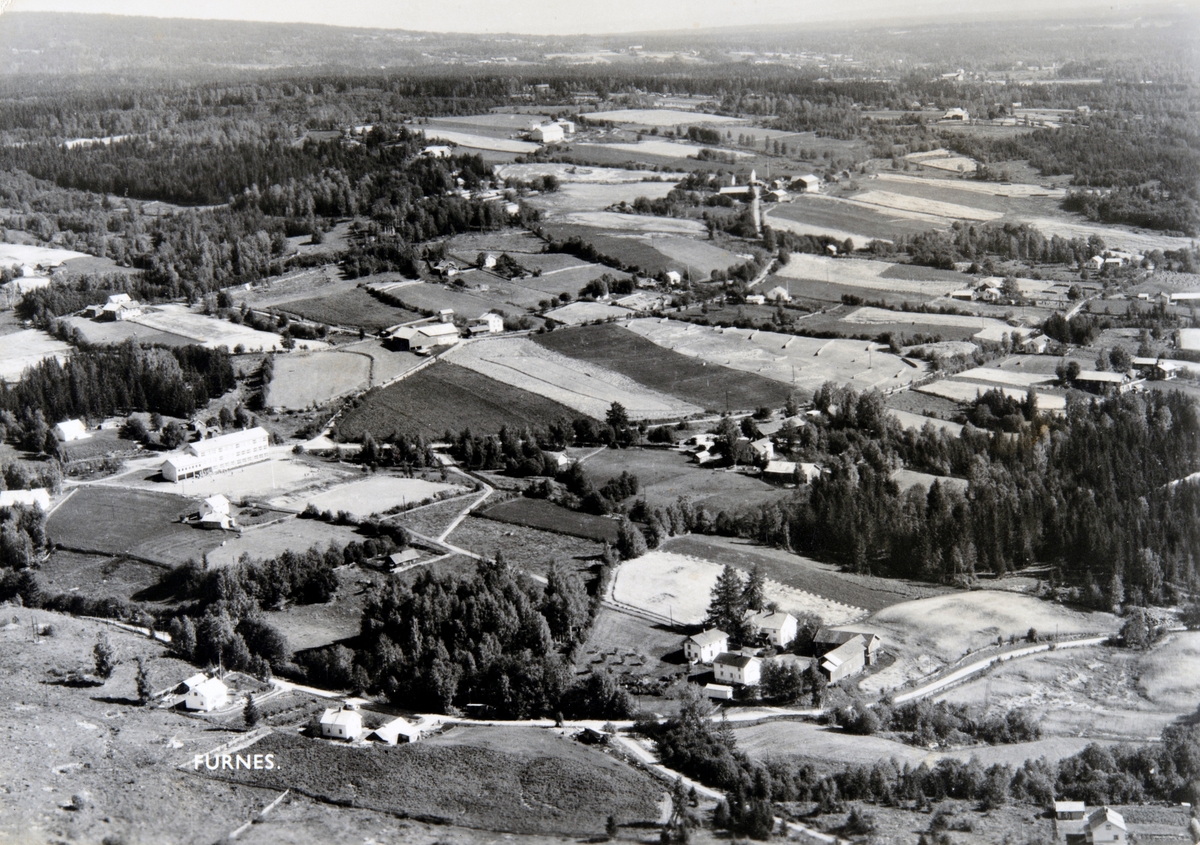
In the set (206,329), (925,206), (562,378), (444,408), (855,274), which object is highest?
(925,206)

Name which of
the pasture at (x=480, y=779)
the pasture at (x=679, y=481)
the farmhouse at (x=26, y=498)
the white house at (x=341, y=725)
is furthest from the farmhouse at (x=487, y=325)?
the pasture at (x=480, y=779)

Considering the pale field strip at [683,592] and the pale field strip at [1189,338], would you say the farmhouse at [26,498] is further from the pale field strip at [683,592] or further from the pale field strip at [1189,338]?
the pale field strip at [1189,338]

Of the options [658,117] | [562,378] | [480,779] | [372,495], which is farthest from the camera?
[658,117]

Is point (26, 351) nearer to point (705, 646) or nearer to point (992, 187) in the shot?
point (705, 646)

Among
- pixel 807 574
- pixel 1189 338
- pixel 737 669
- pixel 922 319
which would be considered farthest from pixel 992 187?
pixel 737 669

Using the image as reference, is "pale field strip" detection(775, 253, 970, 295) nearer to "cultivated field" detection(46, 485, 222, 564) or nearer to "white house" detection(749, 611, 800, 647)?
"white house" detection(749, 611, 800, 647)

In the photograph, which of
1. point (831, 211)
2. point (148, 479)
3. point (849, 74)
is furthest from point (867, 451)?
point (849, 74)
